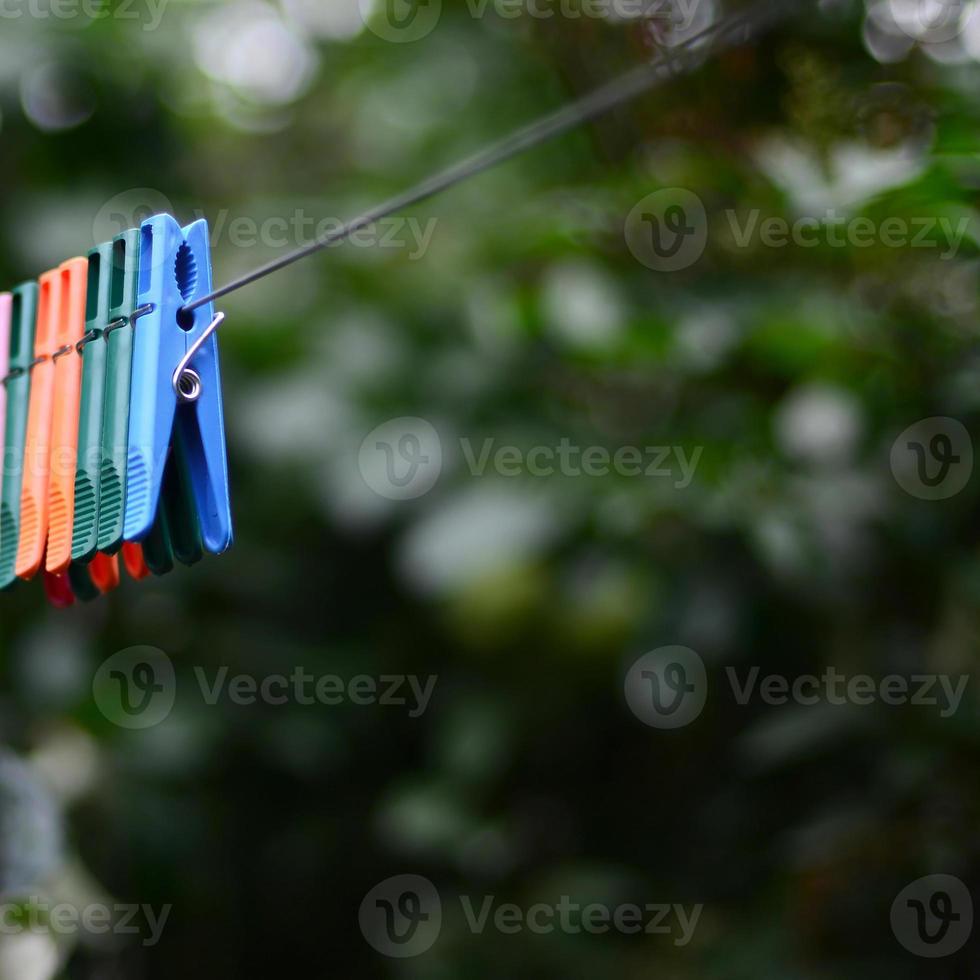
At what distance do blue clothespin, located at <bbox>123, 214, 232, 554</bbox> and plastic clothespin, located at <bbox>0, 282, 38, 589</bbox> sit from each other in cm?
19

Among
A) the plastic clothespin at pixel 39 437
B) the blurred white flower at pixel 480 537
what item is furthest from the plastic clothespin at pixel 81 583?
the blurred white flower at pixel 480 537

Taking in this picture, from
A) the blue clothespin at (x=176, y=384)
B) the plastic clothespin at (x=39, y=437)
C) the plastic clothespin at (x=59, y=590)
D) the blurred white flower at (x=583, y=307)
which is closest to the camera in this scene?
the blue clothespin at (x=176, y=384)

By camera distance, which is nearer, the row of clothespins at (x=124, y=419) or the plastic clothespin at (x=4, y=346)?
the row of clothespins at (x=124, y=419)

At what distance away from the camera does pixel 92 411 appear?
1.04 meters

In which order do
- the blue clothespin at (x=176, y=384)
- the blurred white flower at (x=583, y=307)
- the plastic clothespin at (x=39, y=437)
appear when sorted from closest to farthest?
the blue clothespin at (x=176, y=384)
the plastic clothespin at (x=39, y=437)
the blurred white flower at (x=583, y=307)

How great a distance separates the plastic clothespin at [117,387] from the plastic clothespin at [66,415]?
4cm

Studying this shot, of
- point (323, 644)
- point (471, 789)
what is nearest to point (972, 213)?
point (471, 789)

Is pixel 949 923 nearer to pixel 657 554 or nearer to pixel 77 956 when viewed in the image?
pixel 657 554

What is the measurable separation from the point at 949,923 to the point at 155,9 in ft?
7.35

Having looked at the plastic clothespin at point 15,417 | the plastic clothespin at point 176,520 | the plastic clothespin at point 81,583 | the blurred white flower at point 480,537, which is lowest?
the plastic clothespin at point 176,520

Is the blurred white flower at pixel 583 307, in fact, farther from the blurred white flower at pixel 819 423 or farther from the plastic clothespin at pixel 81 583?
the plastic clothespin at pixel 81 583

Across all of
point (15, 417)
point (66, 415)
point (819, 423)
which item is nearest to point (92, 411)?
point (66, 415)

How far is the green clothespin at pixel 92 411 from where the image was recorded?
101 cm

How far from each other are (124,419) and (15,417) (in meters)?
0.22
